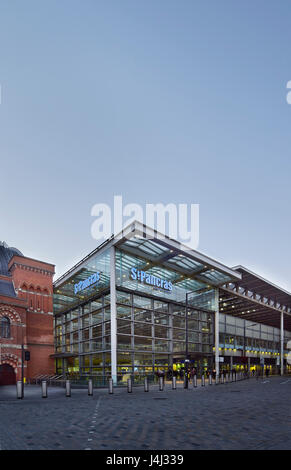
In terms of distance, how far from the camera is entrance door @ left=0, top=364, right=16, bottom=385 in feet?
129

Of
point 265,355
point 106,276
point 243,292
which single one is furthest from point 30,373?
point 265,355

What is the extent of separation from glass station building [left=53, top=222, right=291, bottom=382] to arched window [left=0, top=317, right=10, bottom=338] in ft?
21.8

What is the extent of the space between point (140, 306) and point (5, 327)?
14.4 m

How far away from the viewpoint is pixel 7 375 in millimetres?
39656

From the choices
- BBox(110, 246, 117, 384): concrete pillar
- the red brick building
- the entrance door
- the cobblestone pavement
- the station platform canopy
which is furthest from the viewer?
the station platform canopy

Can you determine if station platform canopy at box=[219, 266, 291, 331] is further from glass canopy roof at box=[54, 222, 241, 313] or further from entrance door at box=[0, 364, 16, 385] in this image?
entrance door at box=[0, 364, 16, 385]

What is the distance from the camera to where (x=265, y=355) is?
258 ft

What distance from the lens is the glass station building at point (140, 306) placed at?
130 feet

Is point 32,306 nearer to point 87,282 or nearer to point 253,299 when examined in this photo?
point 87,282

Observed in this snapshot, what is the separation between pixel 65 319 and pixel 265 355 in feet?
147

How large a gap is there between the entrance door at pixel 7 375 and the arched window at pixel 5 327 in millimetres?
3203

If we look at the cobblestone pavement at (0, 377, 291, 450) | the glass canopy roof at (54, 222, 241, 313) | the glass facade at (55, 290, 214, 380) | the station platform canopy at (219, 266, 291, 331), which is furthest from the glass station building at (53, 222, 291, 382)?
the cobblestone pavement at (0, 377, 291, 450)

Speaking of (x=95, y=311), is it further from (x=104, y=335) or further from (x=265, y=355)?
(x=265, y=355)

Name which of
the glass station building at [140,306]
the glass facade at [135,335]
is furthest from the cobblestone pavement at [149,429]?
the glass facade at [135,335]
